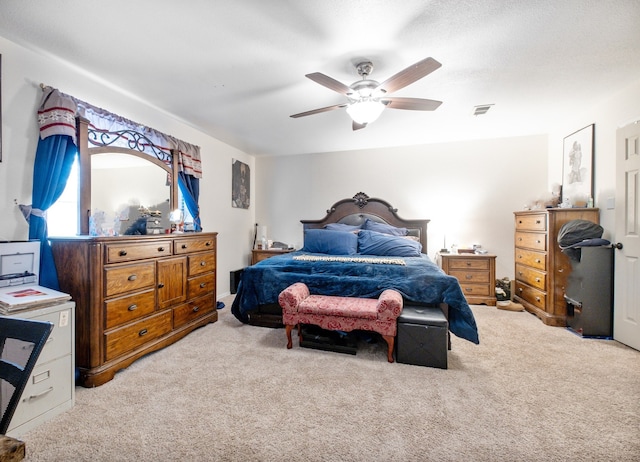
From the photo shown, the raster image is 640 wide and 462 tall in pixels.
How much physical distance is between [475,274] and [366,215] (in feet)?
6.12

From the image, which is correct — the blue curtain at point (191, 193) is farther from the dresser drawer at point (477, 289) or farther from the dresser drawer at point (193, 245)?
the dresser drawer at point (477, 289)

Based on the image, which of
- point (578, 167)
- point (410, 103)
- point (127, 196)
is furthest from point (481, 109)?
point (127, 196)

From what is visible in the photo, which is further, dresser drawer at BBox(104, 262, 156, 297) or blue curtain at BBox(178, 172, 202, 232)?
blue curtain at BBox(178, 172, 202, 232)

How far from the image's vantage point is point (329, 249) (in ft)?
12.7

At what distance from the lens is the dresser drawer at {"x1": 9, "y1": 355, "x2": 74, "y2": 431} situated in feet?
5.09

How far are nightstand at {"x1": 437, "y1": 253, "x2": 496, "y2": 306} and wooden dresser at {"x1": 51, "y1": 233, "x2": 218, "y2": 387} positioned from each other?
3.54m

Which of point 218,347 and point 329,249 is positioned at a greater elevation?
point 329,249

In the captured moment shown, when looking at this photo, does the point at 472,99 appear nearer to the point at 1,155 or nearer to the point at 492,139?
the point at 492,139

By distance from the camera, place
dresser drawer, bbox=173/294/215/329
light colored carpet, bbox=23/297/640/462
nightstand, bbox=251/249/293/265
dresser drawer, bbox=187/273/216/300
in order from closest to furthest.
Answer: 1. light colored carpet, bbox=23/297/640/462
2. dresser drawer, bbox=173/294/215/329
3. dresser drawer, bbox=187/273/216/300
4. nightstand, bbox=251/249/293/265

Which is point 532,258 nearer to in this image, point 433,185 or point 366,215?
point 433,185

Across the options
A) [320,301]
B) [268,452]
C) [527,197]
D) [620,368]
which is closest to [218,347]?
[320,301]

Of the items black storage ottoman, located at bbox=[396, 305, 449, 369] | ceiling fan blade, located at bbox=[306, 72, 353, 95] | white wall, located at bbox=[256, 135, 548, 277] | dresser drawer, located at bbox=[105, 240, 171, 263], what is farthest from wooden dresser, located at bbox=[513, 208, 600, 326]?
dresser drawer, located at bbox=[105, 240, 171, 263]

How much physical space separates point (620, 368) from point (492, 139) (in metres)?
3.39

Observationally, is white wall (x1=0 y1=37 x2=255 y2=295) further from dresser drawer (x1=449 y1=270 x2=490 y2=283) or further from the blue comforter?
dresser drawer (x1=449 y1=270 x2=490 y2=283)
